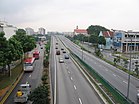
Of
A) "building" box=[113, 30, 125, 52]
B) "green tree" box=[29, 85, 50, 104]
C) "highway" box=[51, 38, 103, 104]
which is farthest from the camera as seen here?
"building" box=[113, 30, 125, 52]

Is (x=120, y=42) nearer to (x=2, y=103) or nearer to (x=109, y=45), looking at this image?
(x=109, y=45)

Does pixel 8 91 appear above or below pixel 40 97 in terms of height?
below

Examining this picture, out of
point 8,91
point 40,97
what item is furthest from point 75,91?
point 40,97

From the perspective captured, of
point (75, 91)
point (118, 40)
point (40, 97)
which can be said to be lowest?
point (75, 91)

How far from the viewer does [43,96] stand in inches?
792

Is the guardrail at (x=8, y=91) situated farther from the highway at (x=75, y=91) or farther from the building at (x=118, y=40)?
the building at (x=118, y=40)

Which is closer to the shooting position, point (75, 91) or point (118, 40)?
point (75, 91)

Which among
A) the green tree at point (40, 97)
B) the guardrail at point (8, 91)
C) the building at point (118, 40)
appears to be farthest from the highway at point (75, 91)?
the building at point (118, 40)

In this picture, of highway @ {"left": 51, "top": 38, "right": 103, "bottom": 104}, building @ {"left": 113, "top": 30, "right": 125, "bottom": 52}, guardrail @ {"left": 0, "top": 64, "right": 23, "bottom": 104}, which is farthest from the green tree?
building @ {"left": 113, "top": 30, "right": 125, "bottom": 52}

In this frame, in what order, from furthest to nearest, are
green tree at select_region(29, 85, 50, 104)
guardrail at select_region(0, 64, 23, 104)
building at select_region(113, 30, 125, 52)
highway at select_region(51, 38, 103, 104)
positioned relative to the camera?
building at select_region(113, 30, 125, 52) < guardrail at select_region(0, 64, 23, 104) < highway at select_region(51, 38, 103, 104) < green tree at select_region(29, 85, 50, 104)

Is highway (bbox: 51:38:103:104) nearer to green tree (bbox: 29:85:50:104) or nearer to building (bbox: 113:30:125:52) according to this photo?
green tree (bbox: 29:85:50:104)

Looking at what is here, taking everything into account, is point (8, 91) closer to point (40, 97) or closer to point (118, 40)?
point (40, 97)

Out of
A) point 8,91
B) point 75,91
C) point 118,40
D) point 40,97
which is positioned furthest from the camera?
point 118,40

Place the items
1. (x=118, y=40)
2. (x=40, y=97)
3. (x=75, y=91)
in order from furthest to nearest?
(x=118, y=40)
(x=75, y=91)
(x=40, y=97)
